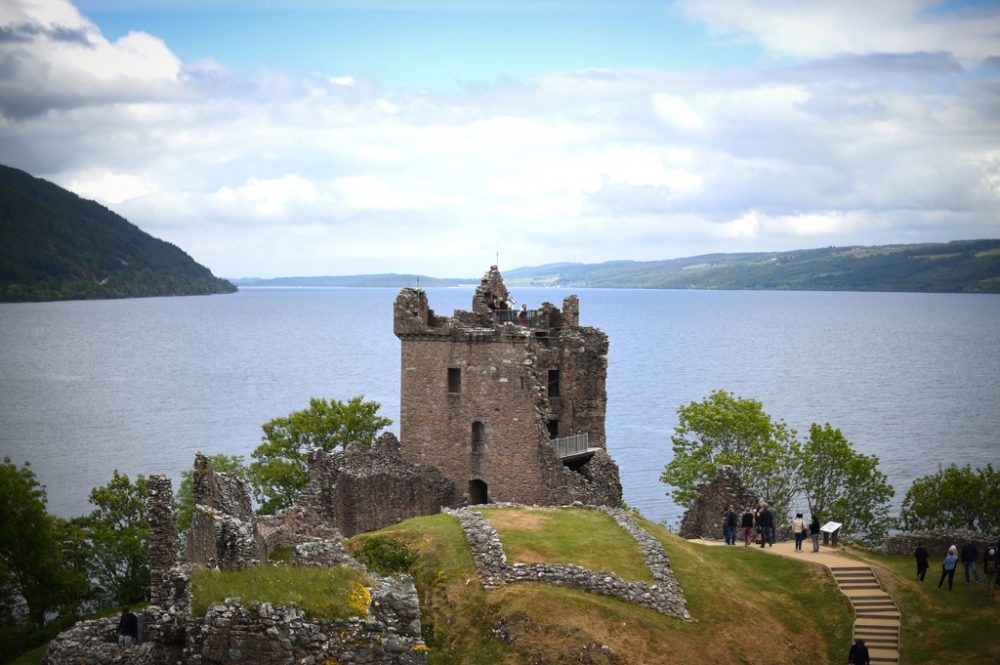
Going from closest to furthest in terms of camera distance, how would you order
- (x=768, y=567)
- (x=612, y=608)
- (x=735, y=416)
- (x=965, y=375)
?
1. (x=612, y=608)
2. (x=768, y=567)
3. (x=735, y=416)
4. (x=965, y=375)

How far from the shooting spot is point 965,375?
16900 centimetres

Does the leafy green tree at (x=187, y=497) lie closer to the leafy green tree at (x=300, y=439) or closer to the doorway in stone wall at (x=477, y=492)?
the leafy green tree at (x=300, y=439)

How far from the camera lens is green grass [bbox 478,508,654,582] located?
3372cm

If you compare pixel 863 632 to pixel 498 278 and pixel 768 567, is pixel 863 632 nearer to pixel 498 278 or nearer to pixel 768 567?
pixel 768 567

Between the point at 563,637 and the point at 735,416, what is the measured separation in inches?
1519

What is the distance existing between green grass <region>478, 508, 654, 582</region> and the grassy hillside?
48 millimetres

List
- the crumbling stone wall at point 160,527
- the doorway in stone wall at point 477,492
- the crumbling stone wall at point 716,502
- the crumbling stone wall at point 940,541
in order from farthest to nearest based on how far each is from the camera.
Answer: the doorway in stone wall at point 477,492 → the crumbling stone wall at point 716,502 → the crumbling stone wall at point 940,541 → the crumbling stone wall at point 160,527

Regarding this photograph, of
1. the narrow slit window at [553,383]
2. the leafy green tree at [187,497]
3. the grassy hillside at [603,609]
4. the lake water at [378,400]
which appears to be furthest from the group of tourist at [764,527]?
the lake water at [378,400]

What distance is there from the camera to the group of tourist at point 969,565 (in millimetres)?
35719

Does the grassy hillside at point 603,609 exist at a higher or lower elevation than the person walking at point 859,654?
higher

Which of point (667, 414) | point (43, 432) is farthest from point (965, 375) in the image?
point (43, 432)

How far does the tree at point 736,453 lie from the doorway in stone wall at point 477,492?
60.8 ft

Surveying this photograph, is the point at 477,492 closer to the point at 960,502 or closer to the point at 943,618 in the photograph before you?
the point at 943,618

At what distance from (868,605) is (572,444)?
61.8 feet
